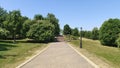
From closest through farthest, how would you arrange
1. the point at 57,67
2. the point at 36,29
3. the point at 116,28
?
the point at 57,67
the point at 116,28
the point at 36,29

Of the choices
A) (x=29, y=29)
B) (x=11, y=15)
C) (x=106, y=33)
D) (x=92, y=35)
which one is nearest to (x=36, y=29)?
(x=29, y=29)

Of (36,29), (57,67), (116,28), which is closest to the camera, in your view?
(57,67)

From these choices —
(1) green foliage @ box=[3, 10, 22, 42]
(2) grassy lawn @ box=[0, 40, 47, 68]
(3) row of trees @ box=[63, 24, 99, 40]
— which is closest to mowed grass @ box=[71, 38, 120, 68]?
(2) grassy lawn @ box=[0, 40, 47, 68]

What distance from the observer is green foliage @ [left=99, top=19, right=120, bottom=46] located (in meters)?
54.6

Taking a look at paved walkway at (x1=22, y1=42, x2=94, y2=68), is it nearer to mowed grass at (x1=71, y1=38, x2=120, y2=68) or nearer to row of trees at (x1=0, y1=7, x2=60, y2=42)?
mowed grass at (x1=71, y1=38, x2=120, y2=68)

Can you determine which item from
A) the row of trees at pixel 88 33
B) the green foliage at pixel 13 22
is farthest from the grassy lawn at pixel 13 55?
the row of trees at pixel 88 33

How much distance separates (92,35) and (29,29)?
1673 inches

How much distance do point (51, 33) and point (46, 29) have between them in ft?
6.20

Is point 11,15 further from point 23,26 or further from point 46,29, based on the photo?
point 46,29

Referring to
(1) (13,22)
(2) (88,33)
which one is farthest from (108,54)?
(2) (88,33)

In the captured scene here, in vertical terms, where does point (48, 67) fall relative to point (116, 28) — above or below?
below

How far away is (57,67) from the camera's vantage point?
12.1 m

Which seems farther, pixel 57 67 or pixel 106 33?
pixel 106 33

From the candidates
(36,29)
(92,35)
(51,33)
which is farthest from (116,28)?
(92,35)
